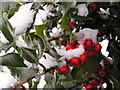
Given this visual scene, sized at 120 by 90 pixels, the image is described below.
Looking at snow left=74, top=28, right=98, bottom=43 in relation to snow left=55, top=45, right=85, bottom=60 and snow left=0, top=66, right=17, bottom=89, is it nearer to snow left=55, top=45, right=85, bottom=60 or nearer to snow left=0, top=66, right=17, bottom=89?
snow left=55, top=45, right=85, bottom=60

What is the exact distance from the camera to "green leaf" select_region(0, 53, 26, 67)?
472 millimetres

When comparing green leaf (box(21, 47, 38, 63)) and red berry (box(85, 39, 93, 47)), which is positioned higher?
red berry (box(85, 39, 93, 47))

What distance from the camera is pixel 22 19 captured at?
0.56 metres

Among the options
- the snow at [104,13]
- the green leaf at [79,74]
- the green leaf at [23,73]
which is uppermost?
the snow at [104,13]

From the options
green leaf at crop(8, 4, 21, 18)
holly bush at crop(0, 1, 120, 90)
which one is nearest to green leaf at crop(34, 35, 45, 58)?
holly bush at crop(0, 1, 120, 90)

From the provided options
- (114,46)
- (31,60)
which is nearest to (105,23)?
(114,46)

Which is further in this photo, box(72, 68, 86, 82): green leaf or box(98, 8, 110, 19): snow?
box(98, 8, 110, 19): snow

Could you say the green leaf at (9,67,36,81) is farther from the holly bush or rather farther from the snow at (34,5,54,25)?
the snow at (34,5,54,25)

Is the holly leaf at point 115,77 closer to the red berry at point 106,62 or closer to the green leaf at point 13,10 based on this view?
the red berry at point 106,62

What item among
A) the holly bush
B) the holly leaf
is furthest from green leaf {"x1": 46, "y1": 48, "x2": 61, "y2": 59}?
the holly leaf

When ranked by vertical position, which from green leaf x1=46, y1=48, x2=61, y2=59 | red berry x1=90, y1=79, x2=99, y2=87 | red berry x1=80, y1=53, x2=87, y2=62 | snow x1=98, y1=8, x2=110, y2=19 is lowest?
red berry x1=90, y1=79, x2=99, y2=87

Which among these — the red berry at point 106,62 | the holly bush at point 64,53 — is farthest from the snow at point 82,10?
the red berry at point 106,62

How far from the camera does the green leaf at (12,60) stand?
0.47 meters

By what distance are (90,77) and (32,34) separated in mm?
149
